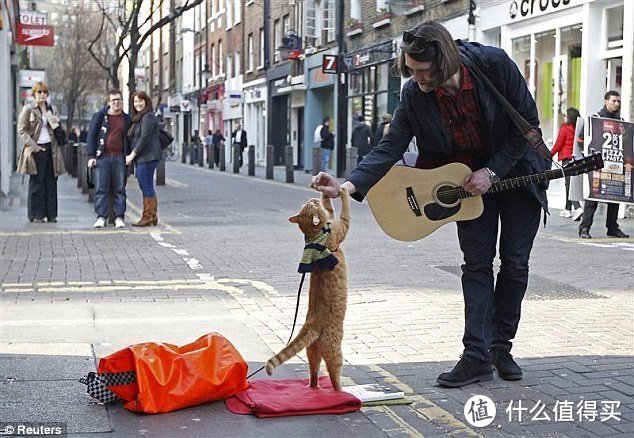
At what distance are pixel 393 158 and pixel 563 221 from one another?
10.9 metres

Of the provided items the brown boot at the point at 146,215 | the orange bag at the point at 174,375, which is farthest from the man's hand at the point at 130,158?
the orange bag at the point at 174,375

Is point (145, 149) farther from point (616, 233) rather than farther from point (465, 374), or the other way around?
point (465, 374)

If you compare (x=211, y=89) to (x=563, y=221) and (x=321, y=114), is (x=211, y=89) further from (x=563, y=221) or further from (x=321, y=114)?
(x=563, y=221)

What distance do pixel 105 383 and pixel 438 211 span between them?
6.19ft

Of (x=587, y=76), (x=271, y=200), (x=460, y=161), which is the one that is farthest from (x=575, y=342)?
(x=271, y=200)

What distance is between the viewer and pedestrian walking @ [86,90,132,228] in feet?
43.5

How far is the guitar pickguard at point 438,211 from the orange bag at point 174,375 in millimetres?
1237

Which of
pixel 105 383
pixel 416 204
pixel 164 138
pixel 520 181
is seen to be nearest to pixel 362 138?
pixel 164 138

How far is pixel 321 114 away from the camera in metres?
36.1

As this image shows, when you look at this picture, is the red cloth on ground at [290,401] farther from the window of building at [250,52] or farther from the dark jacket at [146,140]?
the window of building at [250,52]

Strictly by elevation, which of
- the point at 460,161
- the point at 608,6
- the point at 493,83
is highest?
the point at 608,6

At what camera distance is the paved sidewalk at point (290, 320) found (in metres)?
4.42

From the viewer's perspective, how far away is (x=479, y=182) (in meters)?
4.86

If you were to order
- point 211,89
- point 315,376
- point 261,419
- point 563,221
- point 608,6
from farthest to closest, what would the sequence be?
point 211,89, point 608,6, point 563,221, point 315,376, point 261,419
